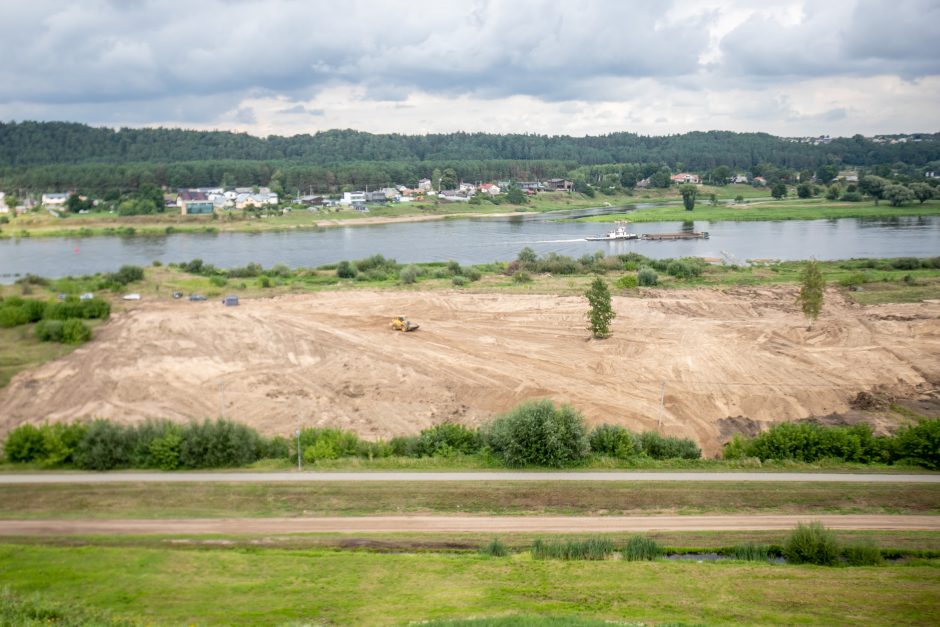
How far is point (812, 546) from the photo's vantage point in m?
15.8

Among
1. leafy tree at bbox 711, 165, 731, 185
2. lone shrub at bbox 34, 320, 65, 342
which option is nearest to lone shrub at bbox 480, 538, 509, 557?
lone shrub at bbox 34, 320, 65, 342

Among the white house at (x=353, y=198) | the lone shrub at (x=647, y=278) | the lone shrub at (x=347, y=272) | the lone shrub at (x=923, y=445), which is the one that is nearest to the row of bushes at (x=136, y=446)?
the lone shrub at (x=923, y=445)

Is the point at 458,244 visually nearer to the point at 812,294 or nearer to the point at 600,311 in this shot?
the point at 600,311

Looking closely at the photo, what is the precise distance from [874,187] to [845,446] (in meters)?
103

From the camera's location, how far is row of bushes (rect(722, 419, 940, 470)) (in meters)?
21.5

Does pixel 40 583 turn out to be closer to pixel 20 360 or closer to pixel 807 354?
pixel 20 360

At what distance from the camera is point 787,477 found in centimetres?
2061

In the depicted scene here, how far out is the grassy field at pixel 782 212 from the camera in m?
99.0

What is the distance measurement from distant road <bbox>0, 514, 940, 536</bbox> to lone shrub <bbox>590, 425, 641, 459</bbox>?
4.14m

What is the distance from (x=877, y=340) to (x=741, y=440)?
56.1 ft

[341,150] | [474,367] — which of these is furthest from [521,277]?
[341,150]

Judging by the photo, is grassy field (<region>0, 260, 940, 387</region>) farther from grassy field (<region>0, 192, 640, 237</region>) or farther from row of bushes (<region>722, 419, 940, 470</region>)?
grassy field (<region>0, 192, 640, 237</region>)

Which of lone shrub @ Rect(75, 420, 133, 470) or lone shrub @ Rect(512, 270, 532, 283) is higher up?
lone shrub @ Rect(512, 270, 532, 283)

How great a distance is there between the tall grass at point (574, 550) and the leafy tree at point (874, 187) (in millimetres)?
111105
